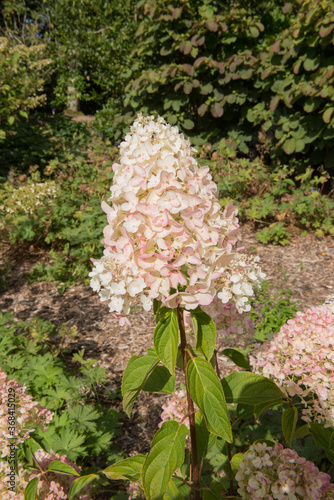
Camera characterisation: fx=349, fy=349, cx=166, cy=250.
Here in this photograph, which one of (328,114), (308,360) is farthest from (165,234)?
(328,114)

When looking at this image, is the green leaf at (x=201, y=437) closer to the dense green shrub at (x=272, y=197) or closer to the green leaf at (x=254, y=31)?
the dense green shrub at (x=272, y=197)

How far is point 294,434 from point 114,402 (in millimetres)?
1352

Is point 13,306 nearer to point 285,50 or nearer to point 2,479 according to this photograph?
point 2,479

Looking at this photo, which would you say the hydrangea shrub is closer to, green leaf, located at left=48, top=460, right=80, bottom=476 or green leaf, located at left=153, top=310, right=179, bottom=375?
green leaf, located at left=153, top=310, right=179, bottom=375

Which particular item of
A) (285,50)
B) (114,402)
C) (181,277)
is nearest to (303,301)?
(114,402)

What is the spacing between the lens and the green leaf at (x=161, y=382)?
1157mm

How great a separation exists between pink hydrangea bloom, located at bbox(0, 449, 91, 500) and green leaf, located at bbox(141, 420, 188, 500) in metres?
0.48

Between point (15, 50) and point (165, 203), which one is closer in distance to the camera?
point (165, 203)

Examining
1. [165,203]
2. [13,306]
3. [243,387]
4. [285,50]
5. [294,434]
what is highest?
[285,50]

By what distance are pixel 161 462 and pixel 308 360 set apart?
1.96ft

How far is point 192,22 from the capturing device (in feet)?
17.5

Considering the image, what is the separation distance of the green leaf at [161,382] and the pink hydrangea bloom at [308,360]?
0.36 meters

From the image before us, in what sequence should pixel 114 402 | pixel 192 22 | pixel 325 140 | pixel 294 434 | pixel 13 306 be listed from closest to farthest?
pixel 294 434 < pixel 114 402 < pixel 13 306 < pixel 325 140 < pixel 192 22

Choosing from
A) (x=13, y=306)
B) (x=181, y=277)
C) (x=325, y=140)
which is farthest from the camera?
(x=325, y=140)
